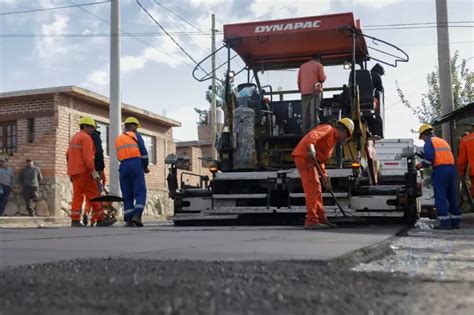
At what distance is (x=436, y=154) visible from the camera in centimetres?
830

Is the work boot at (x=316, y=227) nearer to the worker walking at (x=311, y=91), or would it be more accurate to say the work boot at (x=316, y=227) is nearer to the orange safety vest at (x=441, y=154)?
the worker walking at (x=311, y=91)

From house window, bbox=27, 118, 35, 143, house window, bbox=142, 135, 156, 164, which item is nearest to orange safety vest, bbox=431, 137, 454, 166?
house window, bbox=27, 118, 35, 143

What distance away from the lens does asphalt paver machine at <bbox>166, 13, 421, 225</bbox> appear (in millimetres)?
8422

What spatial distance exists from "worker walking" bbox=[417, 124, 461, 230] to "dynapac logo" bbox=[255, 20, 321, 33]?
2560 millimetres

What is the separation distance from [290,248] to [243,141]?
465 cm

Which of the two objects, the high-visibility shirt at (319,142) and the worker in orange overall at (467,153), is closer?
the high-visibility shirt at (319,142)

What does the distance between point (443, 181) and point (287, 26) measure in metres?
3.42

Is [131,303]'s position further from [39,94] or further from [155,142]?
[155,142]

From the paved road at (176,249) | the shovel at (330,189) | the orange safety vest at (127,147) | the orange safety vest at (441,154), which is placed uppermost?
the orange safety vest at (127,147)

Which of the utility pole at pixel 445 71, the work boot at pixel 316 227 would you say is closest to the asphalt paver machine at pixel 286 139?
the work boot at pixel 316 227

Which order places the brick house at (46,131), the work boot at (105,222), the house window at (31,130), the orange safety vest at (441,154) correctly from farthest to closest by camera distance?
the house window at (31,130)
the brick house at (46,131)
the work boot at (105,222)
the orange safety vest at (441,154)

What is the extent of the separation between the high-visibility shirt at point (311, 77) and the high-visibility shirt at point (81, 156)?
11.9 feet

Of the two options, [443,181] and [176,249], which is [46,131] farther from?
[176,249]

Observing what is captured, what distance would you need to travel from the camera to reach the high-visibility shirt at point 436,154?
822cm
